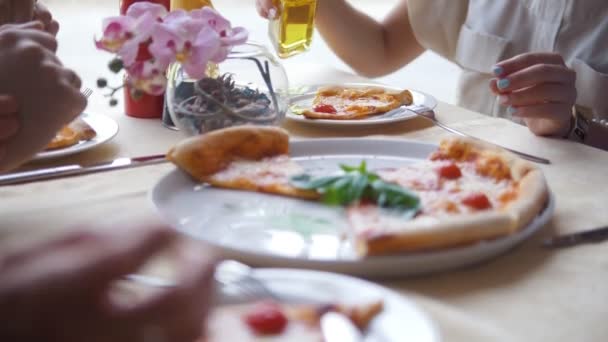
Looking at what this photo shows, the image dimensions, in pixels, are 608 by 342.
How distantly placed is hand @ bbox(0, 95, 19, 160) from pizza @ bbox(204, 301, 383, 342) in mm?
391

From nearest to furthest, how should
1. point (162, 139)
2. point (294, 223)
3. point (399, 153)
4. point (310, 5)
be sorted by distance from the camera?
1. point (294, 223)
2. point (399, 153)
3. point (162, 139)
4. point (310, 5)

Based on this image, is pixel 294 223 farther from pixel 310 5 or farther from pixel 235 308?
pixel 310 5

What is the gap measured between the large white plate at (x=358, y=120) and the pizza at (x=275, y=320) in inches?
24.8

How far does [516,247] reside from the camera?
0.70 meters

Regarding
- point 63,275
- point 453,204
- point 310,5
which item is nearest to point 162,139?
point 310,5

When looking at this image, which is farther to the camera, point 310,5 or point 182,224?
point 310,5

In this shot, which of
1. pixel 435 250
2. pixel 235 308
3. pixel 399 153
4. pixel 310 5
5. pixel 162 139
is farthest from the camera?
pixel 310 5

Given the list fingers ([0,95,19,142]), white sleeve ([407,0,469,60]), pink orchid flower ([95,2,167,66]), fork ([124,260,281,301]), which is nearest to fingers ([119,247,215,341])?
fork ([124,260,281,301])

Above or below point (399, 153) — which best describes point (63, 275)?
above

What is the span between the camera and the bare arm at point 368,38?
1754 mm

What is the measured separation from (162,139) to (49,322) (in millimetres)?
747

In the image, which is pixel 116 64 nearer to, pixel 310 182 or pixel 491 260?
pixel 310 182

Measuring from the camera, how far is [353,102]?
4.15 ft

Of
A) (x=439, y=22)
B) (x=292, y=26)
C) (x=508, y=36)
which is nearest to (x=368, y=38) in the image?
(x=439, y=22)
